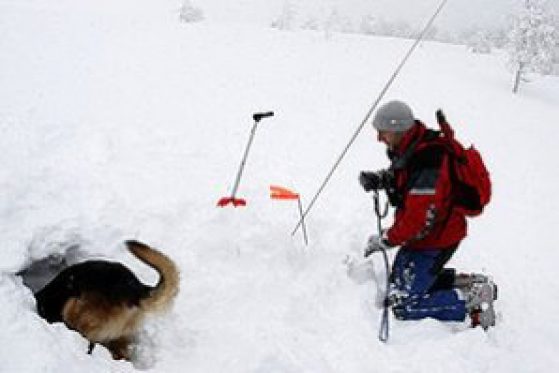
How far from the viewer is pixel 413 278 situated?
5.36 m

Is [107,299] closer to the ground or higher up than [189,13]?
higher up

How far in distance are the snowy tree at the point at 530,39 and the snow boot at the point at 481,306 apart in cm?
3347

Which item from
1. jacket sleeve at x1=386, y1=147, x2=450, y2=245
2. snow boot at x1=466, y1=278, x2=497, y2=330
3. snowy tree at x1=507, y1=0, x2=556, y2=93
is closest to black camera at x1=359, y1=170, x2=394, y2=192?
jacket sleeve at x1=386, y1=147, x2=450, y2=245

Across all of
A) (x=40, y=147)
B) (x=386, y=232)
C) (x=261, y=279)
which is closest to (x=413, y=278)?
(x=386, y=232)

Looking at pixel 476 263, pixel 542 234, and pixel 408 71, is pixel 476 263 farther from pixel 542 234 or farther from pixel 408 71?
pixel 408 71

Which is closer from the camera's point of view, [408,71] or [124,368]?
[124,368]

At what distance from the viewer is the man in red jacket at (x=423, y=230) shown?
4.85 meters

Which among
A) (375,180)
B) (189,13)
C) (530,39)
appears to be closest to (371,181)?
(375,180)

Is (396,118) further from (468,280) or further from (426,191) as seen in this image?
(468,280)

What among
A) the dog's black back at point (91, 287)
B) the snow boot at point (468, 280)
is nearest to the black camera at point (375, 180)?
the snow boot at point (468, 280)

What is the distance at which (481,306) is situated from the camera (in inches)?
213

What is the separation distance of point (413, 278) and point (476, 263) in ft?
A: 7.84

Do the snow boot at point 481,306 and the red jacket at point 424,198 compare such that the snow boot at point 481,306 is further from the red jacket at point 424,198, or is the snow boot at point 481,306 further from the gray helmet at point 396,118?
the gray helmet at point 396,118

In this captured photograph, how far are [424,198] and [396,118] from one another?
0.73m
